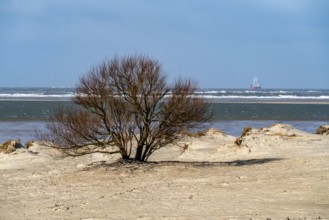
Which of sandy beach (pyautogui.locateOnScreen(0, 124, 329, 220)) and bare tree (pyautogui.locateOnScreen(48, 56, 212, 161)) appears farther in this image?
bare tree (pyautogui.locateOnScreen(48, 56, 212, 161))

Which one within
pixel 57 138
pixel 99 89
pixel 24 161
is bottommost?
pixel 24 161

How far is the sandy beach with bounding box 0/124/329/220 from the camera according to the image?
993cm

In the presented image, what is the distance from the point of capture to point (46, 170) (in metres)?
17.3

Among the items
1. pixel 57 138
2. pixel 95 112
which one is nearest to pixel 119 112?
pixel 95 112

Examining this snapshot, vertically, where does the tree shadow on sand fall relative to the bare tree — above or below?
below

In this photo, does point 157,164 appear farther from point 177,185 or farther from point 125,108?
point 177,185

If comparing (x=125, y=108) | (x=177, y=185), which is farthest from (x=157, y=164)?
(x=177, y=185)

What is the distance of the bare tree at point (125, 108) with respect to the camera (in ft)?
53.0

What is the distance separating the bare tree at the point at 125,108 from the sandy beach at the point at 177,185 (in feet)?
3.36

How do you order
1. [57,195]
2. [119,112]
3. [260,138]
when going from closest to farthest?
[57,195]
[119,112]
[260,138]

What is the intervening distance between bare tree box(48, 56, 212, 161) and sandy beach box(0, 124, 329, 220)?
1.02 meters

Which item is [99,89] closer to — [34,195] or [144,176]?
[144,176]

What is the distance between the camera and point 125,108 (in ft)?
52.9

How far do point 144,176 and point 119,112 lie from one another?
7.54ft
